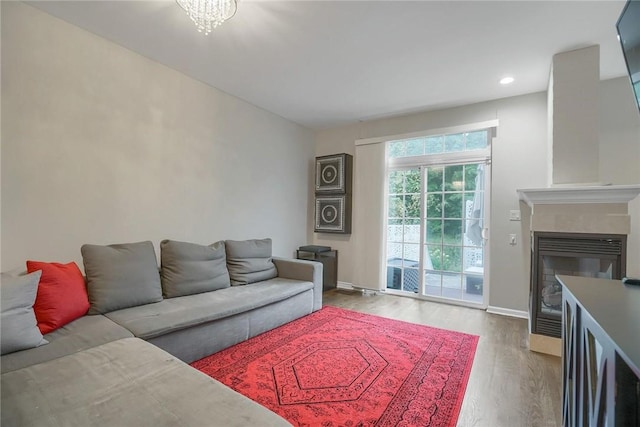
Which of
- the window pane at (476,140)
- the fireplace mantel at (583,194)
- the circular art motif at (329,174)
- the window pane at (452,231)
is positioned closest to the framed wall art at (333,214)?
the circular art motif at (329,174)

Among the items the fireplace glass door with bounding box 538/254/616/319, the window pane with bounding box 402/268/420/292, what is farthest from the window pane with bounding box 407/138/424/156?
the fireplace glass door with bounding box 538/254/616/319

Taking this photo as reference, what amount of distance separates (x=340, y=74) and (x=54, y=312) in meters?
3.04

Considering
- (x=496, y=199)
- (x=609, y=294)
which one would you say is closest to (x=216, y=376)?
(x=609, y=294)

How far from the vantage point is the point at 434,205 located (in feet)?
13.6

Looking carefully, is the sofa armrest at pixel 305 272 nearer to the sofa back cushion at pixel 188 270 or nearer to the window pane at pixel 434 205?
the sofa back cushion at pixel 188 270

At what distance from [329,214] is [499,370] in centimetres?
301

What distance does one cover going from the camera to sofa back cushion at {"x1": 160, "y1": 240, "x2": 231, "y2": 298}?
265cm

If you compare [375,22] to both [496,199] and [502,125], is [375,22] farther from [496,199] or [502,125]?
Answer: [496,199]

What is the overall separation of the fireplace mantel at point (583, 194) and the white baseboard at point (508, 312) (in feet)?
4.99

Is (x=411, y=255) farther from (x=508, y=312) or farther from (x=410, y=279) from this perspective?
(x=508, y=312)

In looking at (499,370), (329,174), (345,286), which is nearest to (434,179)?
(329,174)

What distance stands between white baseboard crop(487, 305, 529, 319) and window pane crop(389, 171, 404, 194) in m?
1.93

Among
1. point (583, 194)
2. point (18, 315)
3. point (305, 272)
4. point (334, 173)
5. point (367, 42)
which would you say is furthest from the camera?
point (334, 173)

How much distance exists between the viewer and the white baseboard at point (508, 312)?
3428mm
